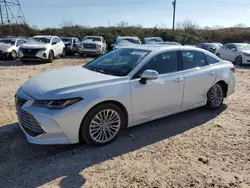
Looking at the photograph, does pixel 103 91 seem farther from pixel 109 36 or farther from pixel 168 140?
pixel 109 36

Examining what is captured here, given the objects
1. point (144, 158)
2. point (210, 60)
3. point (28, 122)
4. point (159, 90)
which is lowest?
point (144, 158)

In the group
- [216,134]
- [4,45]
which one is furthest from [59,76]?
[4,45]

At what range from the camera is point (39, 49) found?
14.5m

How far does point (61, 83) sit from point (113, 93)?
81 centimetres

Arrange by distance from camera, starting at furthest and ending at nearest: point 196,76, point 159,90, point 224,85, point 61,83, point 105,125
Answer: point 224,85, point 196,76, point 159,90, point 105,125, point 61,83

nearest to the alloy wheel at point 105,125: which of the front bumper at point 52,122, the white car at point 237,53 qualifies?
the front bumper at point 52,122

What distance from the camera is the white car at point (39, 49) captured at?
14305 millimetres

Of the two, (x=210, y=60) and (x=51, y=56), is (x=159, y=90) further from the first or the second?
(x=51, y=56)

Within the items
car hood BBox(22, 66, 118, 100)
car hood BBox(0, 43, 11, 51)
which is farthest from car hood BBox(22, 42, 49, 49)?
car hood BBox(22, 66, 118, 100)

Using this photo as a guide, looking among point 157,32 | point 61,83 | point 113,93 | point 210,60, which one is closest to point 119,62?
point 113,93

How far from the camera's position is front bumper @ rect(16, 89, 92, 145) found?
3475 mm

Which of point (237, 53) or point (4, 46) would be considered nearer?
point (237, 53)

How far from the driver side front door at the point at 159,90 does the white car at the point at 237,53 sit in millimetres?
12173

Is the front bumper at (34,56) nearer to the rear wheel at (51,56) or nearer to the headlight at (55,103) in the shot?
the rear wheel at (51,56)
